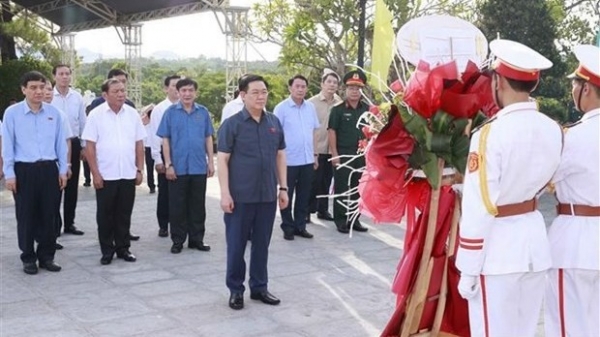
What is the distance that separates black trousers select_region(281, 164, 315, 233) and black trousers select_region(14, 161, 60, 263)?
6.98 ft

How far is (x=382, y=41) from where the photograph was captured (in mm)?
→ 3133

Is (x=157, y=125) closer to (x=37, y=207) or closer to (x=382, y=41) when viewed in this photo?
(x=37, y=207)

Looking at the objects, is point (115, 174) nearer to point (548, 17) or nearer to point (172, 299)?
point (172, 299)

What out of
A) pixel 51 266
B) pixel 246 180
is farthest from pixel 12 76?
pixel 246 180

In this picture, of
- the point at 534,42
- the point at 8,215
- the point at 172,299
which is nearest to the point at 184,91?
the point at 172,299

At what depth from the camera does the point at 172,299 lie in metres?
4.58

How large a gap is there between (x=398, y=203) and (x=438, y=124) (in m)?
0.44

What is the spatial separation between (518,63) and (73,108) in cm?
510

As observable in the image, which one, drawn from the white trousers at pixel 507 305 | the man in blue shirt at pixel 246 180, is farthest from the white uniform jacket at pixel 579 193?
the man in blue shirt at pixel 246 180

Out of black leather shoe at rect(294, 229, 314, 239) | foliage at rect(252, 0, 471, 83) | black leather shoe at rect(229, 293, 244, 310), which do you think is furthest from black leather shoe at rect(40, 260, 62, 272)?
foliage at rect(252, 0, 471, 83)

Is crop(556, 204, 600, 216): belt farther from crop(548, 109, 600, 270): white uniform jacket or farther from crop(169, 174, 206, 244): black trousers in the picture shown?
crop(169, 174, 206, 244): black trousers

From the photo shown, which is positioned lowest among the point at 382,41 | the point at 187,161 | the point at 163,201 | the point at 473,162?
the point at 163,201

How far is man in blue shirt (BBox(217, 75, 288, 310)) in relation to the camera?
4.36 metres

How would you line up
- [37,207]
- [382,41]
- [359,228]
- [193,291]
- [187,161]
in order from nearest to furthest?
[382,41]
[193,291]
[37,207]
[187,161]
[359,228]
